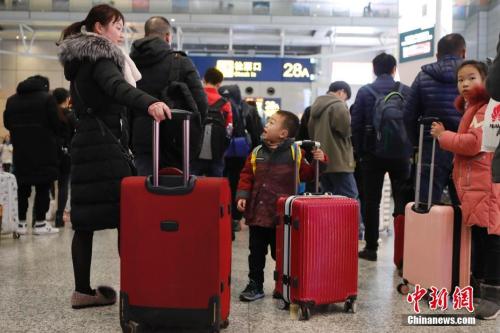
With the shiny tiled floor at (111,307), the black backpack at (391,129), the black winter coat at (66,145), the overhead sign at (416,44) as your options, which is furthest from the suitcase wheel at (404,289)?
the black winter coat at (66,145)

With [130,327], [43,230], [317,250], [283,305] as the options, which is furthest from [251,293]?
[43,230]

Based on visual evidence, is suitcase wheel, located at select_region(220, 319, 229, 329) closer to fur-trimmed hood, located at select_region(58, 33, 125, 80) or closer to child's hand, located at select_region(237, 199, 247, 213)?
child's hand, located at select_region(237, 199, 247, 213)

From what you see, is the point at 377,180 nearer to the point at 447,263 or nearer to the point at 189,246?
the point at 447,263

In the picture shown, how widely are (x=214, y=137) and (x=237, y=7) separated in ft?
35.8

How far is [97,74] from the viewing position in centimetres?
260

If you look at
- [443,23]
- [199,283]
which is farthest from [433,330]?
[443,23]

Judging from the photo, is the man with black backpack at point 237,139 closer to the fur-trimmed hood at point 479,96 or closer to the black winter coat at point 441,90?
the black winter coat at point 441,90

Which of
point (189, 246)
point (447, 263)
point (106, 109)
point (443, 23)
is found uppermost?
point (443, 23)

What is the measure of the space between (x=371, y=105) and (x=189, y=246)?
92.4 inches

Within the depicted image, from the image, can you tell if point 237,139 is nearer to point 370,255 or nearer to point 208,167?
point 208,167

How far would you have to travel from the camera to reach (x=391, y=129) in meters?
3.88

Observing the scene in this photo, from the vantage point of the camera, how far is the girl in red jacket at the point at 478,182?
2.71 m

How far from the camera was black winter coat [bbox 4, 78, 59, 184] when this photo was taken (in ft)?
16.9

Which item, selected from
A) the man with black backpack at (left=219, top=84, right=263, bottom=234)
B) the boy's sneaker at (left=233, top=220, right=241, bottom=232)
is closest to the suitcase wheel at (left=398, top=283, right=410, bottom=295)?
the man with black backpack at (left=219, top=84, right=263, bottom=234)
